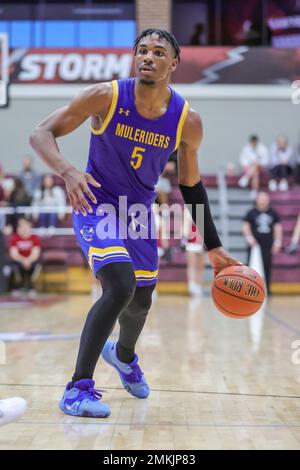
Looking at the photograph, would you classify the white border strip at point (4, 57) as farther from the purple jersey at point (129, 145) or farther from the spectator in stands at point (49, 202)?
the purple jersey at point (129, 145)

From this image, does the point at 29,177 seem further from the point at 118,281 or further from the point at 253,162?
the point at 118,281

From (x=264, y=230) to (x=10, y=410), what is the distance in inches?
389

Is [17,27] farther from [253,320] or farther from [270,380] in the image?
[270,380]

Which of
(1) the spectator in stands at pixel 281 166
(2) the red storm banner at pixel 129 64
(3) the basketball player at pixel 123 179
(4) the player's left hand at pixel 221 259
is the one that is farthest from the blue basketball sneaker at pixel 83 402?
(2) the red storm banner at pixel 129 64

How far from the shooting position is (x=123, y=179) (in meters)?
4.04

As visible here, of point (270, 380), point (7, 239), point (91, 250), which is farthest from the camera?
point (7, 239)

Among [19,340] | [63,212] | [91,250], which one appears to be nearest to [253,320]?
[19,340]

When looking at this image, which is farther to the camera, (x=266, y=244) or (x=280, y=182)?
(x=280, y=182)

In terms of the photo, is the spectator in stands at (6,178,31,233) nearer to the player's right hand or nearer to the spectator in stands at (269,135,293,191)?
the spectator in stands at (269,135,293,191)

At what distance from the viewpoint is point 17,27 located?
2005cm

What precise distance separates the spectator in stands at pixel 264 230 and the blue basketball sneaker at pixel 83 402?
364 inches

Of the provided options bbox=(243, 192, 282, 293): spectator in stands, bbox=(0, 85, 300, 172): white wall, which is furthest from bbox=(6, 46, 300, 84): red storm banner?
bbox=(243, 192, 282, 293): spectator in stands

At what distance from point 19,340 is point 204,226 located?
10.3ft

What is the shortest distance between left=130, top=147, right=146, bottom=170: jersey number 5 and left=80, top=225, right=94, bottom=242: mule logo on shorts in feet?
1.42
